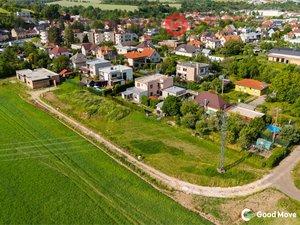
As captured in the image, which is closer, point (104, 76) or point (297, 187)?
point (297, 187)

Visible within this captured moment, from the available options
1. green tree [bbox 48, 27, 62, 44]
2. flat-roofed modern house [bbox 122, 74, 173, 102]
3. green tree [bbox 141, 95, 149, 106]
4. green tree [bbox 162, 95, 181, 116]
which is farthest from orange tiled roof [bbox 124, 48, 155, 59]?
green tree [bbox 48, 27, 62, 44]

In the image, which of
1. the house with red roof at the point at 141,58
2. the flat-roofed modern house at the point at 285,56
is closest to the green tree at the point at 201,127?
the house with red roof at the point at 141,58

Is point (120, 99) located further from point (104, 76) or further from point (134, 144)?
point (134, 144)

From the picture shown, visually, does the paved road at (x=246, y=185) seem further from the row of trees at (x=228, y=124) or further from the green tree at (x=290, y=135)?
the row of trees at (x=228, y=124)

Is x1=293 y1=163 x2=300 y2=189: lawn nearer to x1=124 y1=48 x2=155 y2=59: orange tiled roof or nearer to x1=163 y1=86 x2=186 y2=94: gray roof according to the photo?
x1=163 y1=86 x2=186 y2=94: gray roof

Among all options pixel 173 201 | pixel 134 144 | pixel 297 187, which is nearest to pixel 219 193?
pixel 173 201
